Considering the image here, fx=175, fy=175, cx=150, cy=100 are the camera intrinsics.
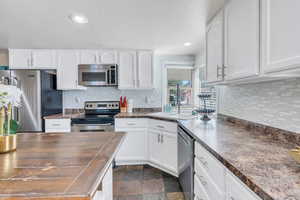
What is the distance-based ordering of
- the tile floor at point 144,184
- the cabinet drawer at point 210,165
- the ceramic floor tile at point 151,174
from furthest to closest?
the ceramic floor tile at point 151,174, the tile floor at point 144,184, the cabinet drawer at point 210,165

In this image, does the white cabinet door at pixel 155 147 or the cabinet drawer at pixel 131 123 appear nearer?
the white cabinet door at pixel 155 147

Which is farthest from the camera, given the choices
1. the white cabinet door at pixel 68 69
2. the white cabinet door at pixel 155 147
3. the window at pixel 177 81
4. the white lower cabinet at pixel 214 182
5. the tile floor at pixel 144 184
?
the window at pixel 177 81

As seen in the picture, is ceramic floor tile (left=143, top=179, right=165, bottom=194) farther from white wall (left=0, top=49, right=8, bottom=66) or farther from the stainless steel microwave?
white wall (left=0, top=49, right=8, bottom=66)

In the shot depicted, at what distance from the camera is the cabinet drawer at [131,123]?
292cm

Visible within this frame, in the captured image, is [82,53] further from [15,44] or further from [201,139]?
[201,139]

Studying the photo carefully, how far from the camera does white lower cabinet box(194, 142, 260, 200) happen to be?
31.6 inches

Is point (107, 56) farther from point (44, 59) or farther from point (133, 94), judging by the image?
point (44, 59)

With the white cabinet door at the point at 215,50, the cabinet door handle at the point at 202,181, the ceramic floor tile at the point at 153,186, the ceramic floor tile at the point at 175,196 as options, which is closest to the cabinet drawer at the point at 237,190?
the cabinet door handle at the point at 202,181

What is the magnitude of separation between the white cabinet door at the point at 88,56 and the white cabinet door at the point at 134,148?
60.3 inches

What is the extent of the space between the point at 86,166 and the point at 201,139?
0.85m

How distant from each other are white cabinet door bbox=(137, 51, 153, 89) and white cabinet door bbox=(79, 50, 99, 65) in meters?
0.84

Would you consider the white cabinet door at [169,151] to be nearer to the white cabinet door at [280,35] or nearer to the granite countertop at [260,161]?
the granite countertop at [260,161]

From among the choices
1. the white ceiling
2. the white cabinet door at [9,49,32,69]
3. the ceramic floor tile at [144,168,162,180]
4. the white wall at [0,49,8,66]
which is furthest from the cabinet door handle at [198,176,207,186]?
the white wall at [0,49,8,66]

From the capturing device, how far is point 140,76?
3375 mm
